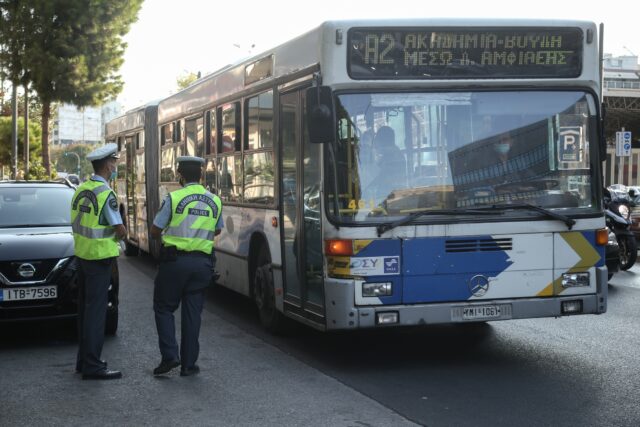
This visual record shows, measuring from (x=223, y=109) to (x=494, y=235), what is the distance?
449cm

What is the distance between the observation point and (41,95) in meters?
38.9

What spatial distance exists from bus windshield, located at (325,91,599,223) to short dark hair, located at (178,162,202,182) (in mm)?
1027

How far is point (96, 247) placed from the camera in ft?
25.7

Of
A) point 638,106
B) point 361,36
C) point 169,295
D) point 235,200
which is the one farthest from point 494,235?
point 638,106

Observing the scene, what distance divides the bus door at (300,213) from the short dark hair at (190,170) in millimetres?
973

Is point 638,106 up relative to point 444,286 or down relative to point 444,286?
up

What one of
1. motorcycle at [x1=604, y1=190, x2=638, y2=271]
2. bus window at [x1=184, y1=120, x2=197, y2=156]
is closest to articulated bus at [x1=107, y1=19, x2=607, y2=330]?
bus window at [x1=184, y1=120, x2=197, y2=156]

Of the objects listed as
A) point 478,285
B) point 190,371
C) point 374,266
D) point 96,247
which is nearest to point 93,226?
point 96,247

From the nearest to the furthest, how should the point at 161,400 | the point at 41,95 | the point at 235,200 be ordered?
the point at 161,400, the point at 235,200, the point at 41,95

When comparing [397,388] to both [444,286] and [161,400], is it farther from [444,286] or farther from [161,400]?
[161,400]

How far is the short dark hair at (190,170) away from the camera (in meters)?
7.84

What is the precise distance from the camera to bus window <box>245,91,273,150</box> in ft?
31.7

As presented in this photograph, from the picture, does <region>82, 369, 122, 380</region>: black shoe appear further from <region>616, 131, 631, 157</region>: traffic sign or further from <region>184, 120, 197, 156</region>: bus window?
<region>616, 131, 631, 157</region>: traffic sign

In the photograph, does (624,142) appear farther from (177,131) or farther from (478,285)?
(478,285)
